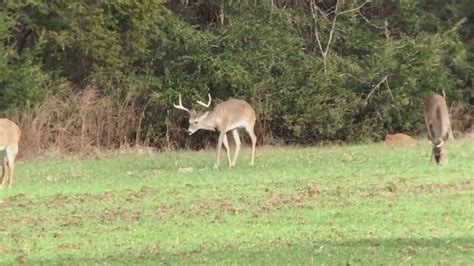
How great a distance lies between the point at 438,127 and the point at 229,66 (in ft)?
26.5

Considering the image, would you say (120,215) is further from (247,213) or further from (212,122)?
(212,122)

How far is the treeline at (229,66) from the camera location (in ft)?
88.6

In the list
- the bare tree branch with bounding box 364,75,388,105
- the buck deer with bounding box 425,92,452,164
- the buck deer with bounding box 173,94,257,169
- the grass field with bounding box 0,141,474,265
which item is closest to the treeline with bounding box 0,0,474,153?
the bare tree branch with bounding box 364,75,388,105

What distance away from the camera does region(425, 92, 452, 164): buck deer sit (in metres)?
19.9

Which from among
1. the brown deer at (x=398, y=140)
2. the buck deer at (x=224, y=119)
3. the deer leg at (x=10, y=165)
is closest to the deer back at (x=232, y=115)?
the buck deer at (x=224, y=119)

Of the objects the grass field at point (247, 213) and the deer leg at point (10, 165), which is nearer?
the grass field at point (247, 213)

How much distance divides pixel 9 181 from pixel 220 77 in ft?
38.6

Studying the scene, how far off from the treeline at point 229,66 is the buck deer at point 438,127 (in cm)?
556

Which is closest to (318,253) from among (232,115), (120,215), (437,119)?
(120,215)

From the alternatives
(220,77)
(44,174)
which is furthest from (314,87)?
(44,174)

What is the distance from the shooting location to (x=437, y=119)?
879 inches

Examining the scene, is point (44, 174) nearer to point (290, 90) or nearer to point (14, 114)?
point (14, 114)

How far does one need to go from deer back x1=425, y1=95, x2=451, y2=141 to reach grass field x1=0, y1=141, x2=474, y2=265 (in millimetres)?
624

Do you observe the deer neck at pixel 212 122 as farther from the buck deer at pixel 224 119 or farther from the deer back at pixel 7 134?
the deer back at pixel 7 134
